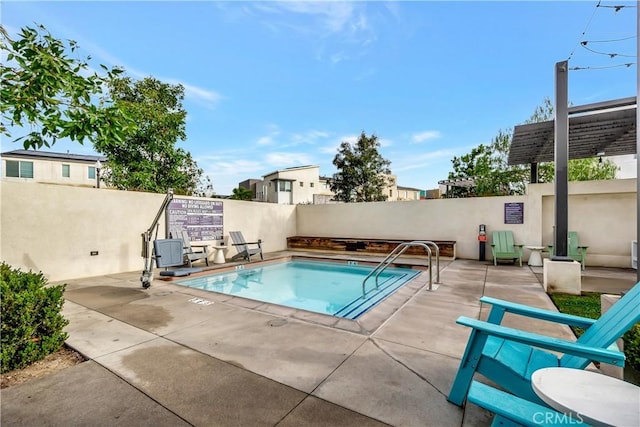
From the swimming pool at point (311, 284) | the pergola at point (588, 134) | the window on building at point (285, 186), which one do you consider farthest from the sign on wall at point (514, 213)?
the window on building at point (285, 186)

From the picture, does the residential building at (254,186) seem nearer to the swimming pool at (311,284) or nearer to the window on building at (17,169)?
the window on building at (17,169)

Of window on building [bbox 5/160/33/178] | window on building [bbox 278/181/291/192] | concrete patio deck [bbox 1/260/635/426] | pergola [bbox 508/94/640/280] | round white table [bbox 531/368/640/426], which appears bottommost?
concrete patio deck [bbox 1/260/635/426]

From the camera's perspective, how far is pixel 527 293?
193 inches

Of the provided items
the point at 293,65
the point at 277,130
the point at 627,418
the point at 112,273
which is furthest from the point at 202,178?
the point at 627,418

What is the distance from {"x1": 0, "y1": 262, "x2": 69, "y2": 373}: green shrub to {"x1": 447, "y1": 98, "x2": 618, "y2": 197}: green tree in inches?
568

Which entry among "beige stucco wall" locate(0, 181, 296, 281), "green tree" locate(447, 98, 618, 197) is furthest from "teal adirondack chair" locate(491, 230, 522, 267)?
"beige stucco wall" locate(0, 181, 296, 281)

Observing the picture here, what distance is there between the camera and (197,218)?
8898 mm

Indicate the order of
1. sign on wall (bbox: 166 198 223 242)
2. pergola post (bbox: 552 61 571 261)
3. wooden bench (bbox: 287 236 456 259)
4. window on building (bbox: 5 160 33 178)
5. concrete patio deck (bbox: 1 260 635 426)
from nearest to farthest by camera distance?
concrete patio deck (bbox: 1 260 635 426)
pergola post (bbox: 552 61 571 261)
sign on wall (bbox: 166 198 223 242)
wooden bench (bbox: 287 236 456 259)
window on building (bbox: 5 160 33 178)

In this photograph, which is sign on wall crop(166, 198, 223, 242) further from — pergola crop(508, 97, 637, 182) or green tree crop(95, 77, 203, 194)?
pergola crop(508, 97, 637, 182)

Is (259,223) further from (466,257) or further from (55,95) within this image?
(55,95)

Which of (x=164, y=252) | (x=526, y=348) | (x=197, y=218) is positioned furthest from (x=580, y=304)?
(x=197, y=218)

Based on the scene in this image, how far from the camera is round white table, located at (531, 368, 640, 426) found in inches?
39.3

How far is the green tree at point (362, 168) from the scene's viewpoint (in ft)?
63.2

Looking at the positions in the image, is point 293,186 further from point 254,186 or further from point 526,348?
point 526,348
